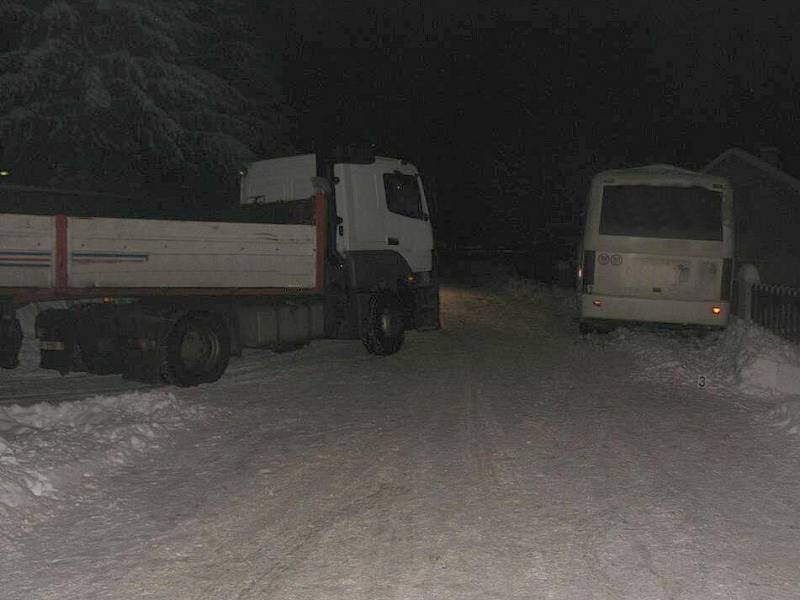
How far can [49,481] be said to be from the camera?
601 cm

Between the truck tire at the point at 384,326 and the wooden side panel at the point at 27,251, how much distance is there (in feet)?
17.6

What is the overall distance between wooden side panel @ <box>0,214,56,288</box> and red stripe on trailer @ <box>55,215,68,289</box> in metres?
0.05

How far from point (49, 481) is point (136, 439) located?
1.30 m

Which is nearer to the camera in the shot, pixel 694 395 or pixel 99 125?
pixel 694 395

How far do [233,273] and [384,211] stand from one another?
3.48 meters

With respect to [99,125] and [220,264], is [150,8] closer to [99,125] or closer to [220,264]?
[99,125]

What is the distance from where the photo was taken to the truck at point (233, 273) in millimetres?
8914

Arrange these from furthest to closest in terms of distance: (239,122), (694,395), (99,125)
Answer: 1. (239,122)
2. (99,125)
3. (694,395)

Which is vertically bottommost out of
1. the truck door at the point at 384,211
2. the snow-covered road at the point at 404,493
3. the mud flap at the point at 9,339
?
the snow-covered road at the point at 404,493

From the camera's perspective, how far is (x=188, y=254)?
10.0 meters

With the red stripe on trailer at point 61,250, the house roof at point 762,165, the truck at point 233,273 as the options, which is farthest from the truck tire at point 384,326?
the house roof at point 762,165

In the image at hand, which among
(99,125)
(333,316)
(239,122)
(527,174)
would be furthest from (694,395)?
(527,174)

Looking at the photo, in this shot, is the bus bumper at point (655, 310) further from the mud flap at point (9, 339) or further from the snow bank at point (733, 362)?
the mud flap at point (9, 339)

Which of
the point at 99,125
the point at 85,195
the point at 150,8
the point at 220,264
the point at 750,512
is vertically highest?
the point at 150,8
